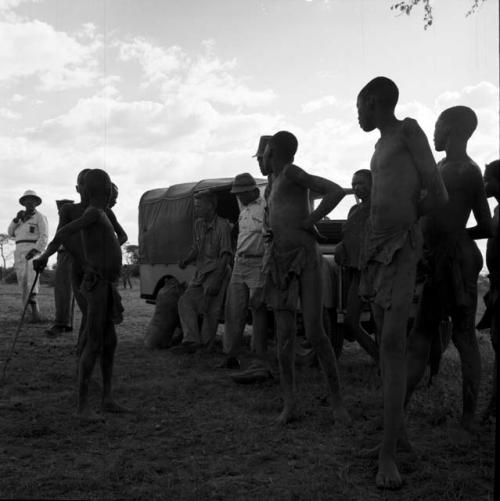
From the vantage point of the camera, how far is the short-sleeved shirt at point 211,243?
7348 millimetres

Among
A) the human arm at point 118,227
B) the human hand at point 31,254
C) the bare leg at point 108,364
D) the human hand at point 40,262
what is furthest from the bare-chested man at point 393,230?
the human hand at point 31,254

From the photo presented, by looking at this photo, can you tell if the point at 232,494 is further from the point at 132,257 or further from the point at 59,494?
the point at 132,257

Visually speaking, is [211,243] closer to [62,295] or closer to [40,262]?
[62,295]

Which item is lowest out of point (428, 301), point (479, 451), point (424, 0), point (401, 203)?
point (479, 451)

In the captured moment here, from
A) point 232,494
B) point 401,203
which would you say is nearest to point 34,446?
point 232,494

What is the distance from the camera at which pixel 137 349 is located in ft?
25.3

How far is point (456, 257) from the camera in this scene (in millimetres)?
3734

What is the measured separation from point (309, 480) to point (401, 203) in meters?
1.43

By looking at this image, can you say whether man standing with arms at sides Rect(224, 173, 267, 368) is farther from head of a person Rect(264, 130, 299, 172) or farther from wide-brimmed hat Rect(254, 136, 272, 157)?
head of a person Rect(264, 130, 299, 172)

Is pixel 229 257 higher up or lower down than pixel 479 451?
higher up

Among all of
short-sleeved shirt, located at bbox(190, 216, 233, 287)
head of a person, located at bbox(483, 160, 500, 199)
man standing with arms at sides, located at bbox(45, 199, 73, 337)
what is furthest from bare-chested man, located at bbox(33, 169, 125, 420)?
man standing with arms at sides, located at bbox(45, 199, 73, 337)

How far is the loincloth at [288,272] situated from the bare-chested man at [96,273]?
107 centimetres

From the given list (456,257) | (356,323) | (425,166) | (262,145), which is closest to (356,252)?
(356,323)

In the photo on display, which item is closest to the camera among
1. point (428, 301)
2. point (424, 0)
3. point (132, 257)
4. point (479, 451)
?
point (479, 451)
